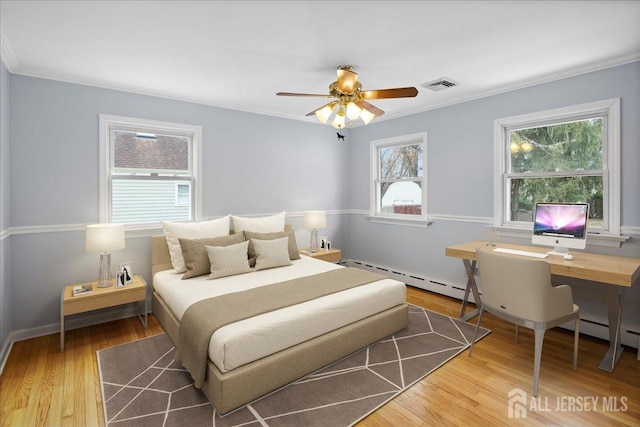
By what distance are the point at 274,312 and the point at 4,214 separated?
2.46 metres

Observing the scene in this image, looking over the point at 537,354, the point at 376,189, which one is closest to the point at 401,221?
the point at 376,189

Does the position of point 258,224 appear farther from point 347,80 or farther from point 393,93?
point 393,93

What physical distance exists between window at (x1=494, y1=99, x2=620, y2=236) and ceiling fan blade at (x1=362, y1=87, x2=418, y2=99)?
171cm

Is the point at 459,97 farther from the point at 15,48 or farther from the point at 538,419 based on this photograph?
the point at 15,48

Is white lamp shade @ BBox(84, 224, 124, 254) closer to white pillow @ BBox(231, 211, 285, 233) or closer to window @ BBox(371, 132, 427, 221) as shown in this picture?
white pillow @ BBox(231, 211, 285, 233)

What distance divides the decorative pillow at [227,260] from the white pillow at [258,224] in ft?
1.61

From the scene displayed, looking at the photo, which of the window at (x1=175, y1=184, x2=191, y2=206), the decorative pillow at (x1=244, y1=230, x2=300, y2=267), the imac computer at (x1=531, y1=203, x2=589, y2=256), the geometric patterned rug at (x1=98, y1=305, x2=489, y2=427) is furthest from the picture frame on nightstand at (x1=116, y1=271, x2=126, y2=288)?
the imac computer at (x1=531, y1=203, x2=589, y2=256)

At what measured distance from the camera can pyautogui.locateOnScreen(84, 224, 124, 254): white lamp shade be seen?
305cm

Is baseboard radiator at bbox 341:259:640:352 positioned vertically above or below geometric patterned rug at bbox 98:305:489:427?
above

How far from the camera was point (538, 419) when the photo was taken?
2.02 metres

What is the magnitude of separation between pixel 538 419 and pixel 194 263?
2.96 m

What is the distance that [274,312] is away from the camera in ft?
7.84

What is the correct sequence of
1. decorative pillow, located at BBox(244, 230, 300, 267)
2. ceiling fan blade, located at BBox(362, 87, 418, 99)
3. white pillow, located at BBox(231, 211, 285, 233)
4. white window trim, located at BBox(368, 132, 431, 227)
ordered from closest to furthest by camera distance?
ceiling fan blade, located at BBox(362, 87, 418, 99), decorative pillow, located at BBox(244, 230, 300, 267), white pillow, located at BBox(231, 211, 285, 233), white window trim, located at BBox(368, 132, 431, 227)

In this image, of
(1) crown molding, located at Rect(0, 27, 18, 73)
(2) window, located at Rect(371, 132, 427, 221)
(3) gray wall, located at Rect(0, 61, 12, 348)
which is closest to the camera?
(1) crown molding, located at Rect(0, 27, 18, 73)
